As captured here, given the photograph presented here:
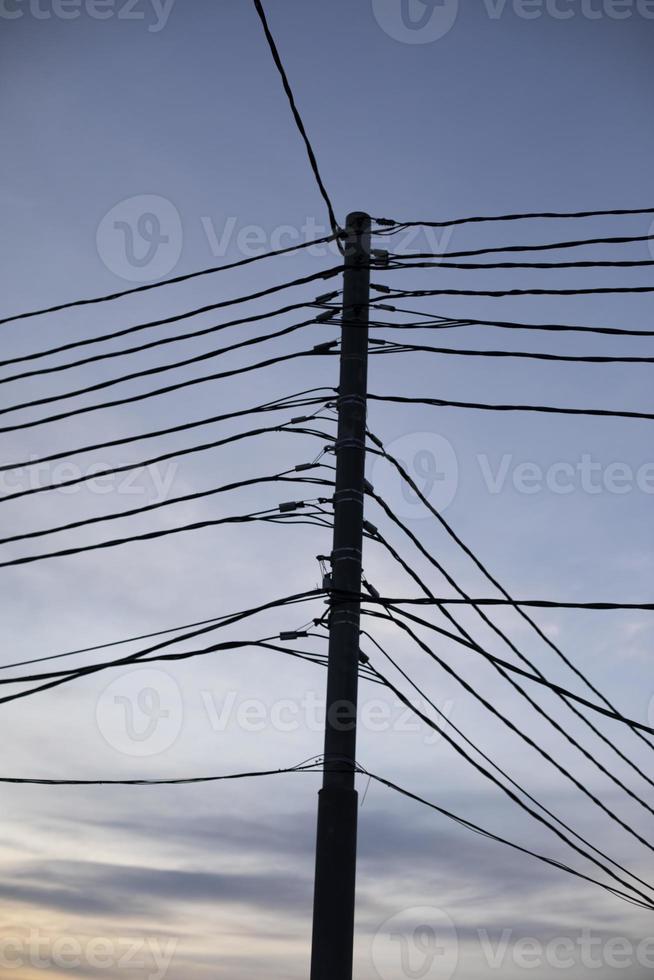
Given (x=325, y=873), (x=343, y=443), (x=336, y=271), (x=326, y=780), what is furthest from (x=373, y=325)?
(x=325, y=873)

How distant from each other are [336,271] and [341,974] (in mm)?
6255

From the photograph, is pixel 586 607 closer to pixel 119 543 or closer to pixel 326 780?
pixel 326 780

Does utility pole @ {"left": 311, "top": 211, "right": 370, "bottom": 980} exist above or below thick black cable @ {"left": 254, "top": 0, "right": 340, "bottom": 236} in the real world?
below

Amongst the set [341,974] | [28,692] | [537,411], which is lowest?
[341,974]

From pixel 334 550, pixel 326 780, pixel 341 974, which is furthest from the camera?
pixel 334 550

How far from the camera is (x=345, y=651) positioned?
8.77 m

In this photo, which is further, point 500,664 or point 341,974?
point 500,664

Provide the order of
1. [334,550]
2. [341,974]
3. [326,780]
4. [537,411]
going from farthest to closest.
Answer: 1. [537,411]
2. [334,550]
3. [326,780]
4. [341,974]

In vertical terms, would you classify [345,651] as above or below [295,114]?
below

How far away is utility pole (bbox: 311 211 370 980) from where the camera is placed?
7.95 metres

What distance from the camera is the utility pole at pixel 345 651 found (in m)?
7.95

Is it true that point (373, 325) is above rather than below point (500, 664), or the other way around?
above

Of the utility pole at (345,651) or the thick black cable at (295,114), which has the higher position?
the thick black cable at (295,114)

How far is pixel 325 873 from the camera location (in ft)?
26.6
